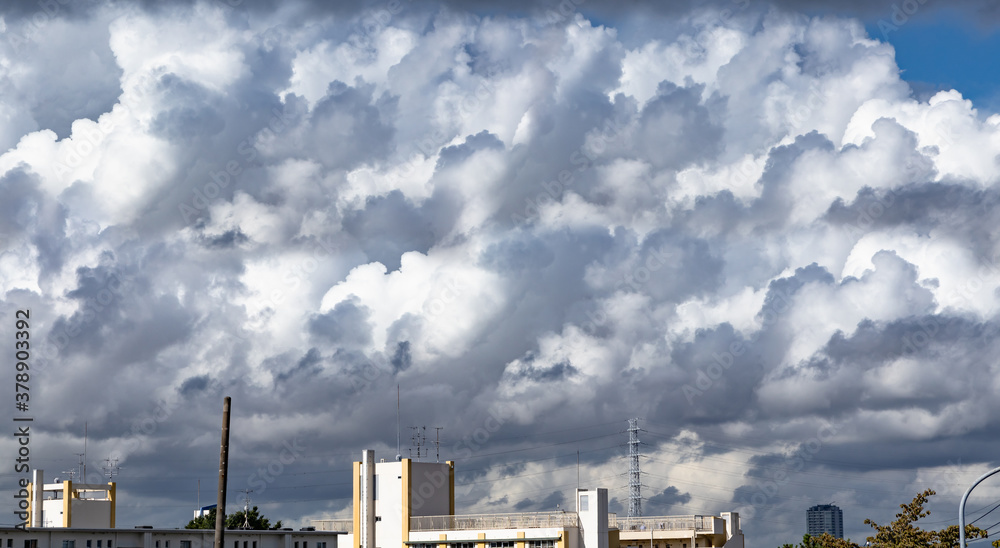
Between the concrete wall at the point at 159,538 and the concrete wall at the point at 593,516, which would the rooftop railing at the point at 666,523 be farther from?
the concrete wall at the point at 159,538

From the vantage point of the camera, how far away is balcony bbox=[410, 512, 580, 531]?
10975 centimetres

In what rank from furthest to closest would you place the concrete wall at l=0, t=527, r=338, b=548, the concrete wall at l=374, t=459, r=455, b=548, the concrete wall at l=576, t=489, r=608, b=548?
the concrete wall at l=374, t=459, r=455, b=548, the concrete wall at l=576, t=489, r=608, b=548, the concrete wall at l=0, t=527, r=338, b=548

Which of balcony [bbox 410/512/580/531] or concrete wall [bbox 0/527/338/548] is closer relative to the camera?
concrete wall [bbox 0/527/338/548]

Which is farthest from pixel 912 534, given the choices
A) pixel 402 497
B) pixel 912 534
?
pixel 402 497

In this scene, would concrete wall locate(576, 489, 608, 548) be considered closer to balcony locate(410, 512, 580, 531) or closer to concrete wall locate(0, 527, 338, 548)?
balcony locate(410, 512, 580, 531)

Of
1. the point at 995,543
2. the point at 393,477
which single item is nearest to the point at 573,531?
the point at 393,477

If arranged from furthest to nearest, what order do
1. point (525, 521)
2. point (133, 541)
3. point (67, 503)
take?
point (67, 503), point (525, 521), point (133, 541)

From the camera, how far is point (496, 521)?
11231 cm

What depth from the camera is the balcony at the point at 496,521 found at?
10975 cm

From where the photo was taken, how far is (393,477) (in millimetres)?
116938

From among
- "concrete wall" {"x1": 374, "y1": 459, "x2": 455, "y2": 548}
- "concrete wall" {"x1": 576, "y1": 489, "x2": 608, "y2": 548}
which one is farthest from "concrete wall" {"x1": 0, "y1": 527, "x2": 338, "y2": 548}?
"concrete wall" {"x1": 576, "y1": 489, "x2": 608, "y2": 548}

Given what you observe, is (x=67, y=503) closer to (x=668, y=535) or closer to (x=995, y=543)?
(x=668, y=535)

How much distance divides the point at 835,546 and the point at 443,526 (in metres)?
38.9

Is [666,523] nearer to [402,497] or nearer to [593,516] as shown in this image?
[593,516]
